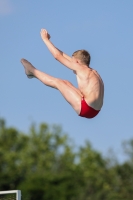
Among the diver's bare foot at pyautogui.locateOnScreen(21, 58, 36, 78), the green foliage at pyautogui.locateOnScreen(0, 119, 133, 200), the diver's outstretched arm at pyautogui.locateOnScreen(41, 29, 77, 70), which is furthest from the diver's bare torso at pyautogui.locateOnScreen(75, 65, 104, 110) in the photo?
the green foliage at pyautogui.locateOnScreen(0, 119, 133, 200)

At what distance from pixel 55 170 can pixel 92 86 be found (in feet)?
147

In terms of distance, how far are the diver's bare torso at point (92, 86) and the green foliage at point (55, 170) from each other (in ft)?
123

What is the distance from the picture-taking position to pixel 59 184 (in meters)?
52.2

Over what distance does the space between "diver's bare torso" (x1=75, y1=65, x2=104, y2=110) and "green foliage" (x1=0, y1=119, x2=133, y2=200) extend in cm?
3757

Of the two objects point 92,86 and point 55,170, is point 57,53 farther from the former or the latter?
point 55,170

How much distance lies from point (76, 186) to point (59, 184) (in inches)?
72.5

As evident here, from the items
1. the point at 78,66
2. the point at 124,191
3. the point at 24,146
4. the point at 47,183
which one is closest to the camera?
the point at 78,66

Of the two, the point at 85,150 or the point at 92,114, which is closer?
the point at 92,114

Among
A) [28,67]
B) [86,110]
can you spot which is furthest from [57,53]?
[86,110]

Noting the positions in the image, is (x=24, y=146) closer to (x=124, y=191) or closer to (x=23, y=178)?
(x=23, y=178)

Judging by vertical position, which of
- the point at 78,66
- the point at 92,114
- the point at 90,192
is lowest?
the point at 92,114

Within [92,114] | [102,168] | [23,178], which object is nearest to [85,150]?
[102,168]

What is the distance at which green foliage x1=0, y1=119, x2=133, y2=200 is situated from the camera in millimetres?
51750

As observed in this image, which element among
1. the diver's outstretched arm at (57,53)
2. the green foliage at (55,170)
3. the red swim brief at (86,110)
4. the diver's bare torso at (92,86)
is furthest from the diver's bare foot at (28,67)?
the green foliage at (55,170)
